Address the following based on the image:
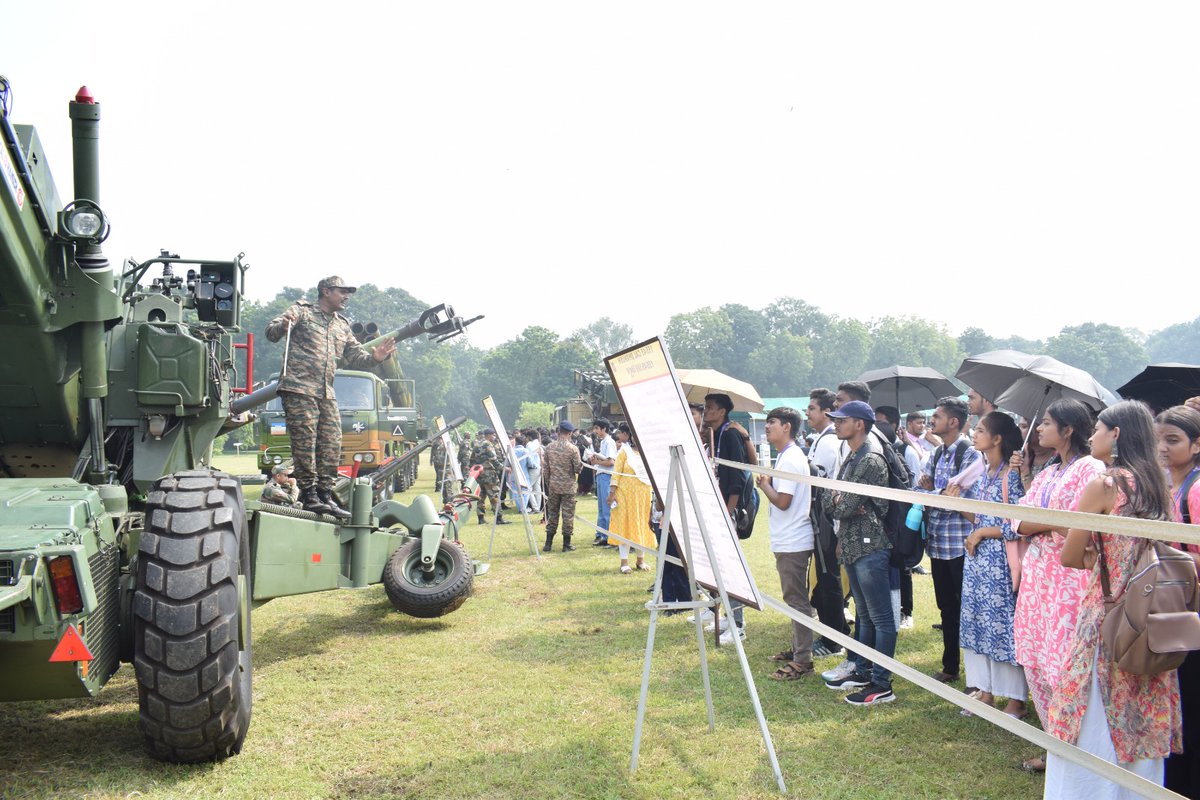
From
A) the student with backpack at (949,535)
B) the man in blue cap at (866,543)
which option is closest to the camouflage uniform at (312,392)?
the man in blue cap at (866,543)

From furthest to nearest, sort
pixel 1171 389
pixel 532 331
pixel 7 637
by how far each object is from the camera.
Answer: pixel 532 331, pixel 1171 389, pixel 7 637

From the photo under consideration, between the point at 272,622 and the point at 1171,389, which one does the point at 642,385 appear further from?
the point at 272,622

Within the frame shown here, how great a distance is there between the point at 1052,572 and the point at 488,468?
44.9 feet

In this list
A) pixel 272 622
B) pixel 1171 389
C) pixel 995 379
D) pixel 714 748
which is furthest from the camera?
pixel 272 622

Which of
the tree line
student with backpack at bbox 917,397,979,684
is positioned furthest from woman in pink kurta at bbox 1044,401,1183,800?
the tree line

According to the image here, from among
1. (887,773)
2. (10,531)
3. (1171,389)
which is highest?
(1171,389)

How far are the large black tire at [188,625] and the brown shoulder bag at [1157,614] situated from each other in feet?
11.9

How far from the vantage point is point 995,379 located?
7.27 meters

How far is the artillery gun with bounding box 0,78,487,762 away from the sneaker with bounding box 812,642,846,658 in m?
4.00

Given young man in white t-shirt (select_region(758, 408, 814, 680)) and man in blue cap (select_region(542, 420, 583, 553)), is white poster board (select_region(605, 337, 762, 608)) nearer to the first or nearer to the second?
young man in white t-shirt (select_region(758, 408, 814, 680))

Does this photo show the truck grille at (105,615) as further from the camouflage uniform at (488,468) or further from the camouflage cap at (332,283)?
the camouflage uniform at (488,468)

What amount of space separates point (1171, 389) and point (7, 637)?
259 inches

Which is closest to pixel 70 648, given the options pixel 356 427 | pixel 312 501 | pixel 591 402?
pixel 312 501

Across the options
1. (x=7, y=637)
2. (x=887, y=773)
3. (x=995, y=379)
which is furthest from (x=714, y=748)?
(x=995, y=379)
